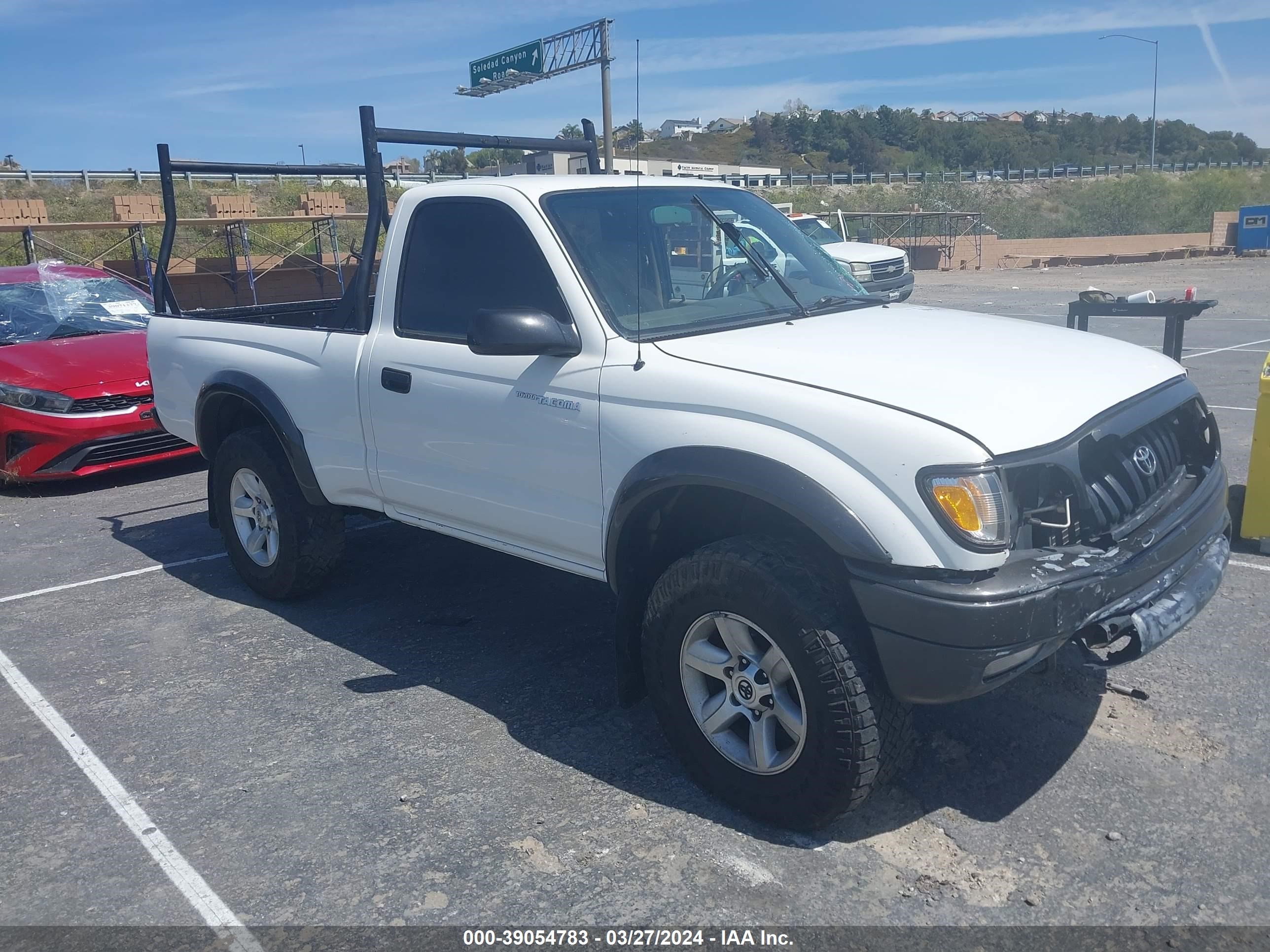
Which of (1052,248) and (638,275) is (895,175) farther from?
(638,275)

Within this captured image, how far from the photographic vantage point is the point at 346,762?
12.5ft

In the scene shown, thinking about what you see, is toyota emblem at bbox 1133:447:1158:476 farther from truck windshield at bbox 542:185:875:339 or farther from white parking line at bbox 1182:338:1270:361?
white parking line at bbox 1182:338:1270:361

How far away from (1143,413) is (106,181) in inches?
1883

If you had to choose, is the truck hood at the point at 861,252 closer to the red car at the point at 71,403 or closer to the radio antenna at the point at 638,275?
the red car at the point at 71,403

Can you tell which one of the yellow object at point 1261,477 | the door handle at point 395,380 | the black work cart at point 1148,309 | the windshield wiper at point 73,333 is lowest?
the yellow object at point 1261,477

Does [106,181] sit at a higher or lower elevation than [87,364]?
higher

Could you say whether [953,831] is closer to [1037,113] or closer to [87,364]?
[87,364]

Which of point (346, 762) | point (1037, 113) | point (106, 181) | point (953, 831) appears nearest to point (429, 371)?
point (346, 762)

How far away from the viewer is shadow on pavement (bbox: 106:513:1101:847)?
3.48 m

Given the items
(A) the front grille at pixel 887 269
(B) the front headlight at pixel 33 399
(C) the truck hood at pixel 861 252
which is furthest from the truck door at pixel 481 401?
(A) the front grille at pixel 887 269

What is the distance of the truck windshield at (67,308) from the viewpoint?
29.3ft

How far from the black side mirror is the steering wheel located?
695 millimetres

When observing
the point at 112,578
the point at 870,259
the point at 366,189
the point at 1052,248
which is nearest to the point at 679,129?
the point at 366,189

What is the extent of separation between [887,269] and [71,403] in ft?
45.6
